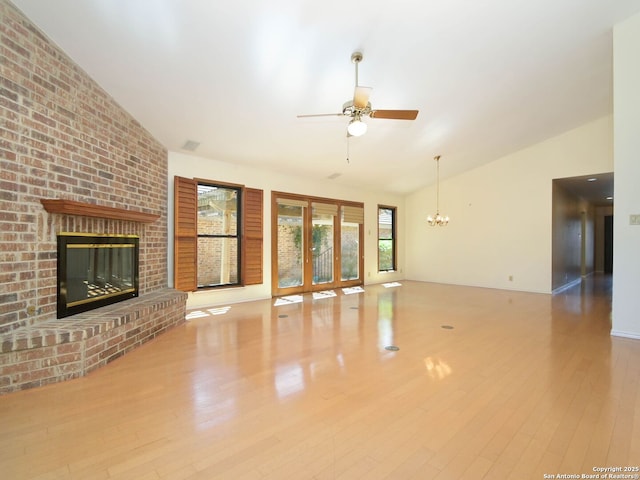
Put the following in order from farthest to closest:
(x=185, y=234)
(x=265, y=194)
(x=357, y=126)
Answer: (x=265, y=194)
(x=185, y=234)
(x=357, y=126)

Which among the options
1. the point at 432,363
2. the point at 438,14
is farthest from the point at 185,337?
the point at 438,14

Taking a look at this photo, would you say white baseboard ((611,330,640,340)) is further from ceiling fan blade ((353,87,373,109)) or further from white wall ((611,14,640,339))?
ceiling fan blade ((353,87,373,109))

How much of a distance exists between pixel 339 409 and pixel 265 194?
15.5 feet

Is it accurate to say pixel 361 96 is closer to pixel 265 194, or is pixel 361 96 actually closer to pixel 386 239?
pixel 265 194

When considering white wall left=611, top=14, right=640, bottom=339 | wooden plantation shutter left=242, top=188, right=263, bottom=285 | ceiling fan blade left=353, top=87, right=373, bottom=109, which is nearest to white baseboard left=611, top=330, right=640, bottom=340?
white wall left=611, top=14, right=640, bottom=339

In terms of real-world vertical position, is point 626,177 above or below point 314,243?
above

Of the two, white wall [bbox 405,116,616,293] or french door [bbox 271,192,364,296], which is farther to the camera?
french door [bbox 271,192,364,296]

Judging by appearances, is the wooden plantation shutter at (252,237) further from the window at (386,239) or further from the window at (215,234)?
the window at (386,239)

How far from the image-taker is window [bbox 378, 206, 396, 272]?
870cm

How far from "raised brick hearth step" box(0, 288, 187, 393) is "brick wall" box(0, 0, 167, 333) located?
23cm

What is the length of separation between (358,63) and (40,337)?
3.77 meters

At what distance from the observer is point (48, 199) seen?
2.76 meters

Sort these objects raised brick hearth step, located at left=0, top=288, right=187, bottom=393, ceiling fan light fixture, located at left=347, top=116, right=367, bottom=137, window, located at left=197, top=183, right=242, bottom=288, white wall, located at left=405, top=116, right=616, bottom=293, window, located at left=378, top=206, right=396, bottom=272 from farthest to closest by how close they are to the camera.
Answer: window, located at left=378, top=206, right=396, bottom=272, white wall, located at left=405, top=116, right=616, bottom=293, window, located at left=197, top=183, right=242, bottom=288, ceiling fan light fixture, located at left=347, top=116, right=367, bottom=137, raised brick hearth step, located at left=0, top=288, right=187, bottom=393

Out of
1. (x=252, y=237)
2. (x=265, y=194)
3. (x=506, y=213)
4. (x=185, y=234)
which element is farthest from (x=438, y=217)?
(x=185, y=234)
